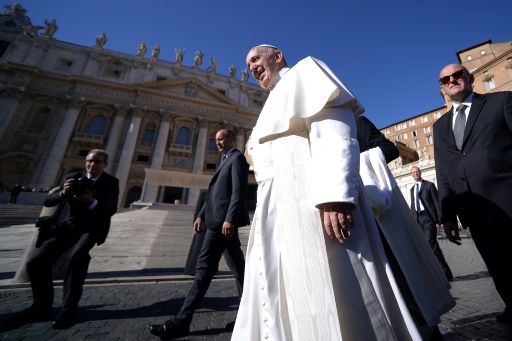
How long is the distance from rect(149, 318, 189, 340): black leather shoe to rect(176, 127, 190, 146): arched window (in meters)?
26.0

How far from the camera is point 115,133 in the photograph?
77.3 ft

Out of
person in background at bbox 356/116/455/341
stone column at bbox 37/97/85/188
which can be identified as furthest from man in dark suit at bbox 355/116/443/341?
stone column at bbox 37/97/85/188

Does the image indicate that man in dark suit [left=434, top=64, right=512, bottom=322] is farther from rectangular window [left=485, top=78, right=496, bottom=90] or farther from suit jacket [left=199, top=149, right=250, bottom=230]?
rectangular window [left=485, top=78, right=496, bottom=90]

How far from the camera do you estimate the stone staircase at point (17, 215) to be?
9.76 m

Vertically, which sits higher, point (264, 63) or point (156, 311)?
point (264, 63)

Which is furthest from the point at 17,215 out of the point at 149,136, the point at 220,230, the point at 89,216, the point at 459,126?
the point at 459,126

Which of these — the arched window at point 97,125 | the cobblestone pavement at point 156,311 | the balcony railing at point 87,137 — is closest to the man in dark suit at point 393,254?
the cobblestone pavement at point 156,311

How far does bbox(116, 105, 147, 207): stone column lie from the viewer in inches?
874

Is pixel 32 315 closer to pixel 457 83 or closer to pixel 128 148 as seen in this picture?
pixel 457 83

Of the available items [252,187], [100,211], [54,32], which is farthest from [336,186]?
[54,32]

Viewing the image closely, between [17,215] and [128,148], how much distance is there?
13.4m

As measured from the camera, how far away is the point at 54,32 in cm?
2739

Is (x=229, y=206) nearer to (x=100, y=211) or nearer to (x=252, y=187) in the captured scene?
(x=100, y=211)

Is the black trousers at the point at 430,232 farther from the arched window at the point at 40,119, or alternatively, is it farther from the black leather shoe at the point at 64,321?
the arched window at the point at 40,119
